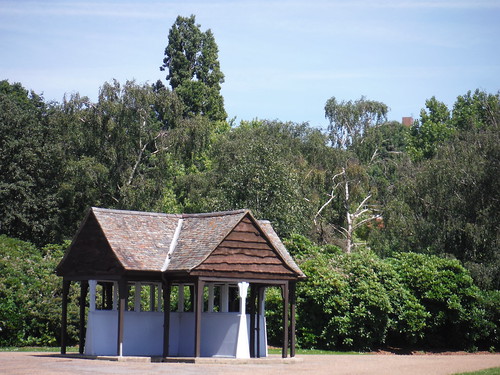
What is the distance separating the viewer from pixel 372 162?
262ft

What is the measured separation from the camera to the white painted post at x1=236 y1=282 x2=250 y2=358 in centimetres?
3030

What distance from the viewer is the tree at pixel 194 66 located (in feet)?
269

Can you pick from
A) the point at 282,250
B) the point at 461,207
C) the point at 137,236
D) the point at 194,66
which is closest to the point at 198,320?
the point at 137,236

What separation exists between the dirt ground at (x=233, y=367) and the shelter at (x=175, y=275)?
1593mm

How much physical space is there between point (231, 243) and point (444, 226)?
26789 mm

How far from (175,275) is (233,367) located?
434 centimetres

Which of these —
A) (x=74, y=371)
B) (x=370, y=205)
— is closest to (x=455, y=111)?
(x=370, y=205)

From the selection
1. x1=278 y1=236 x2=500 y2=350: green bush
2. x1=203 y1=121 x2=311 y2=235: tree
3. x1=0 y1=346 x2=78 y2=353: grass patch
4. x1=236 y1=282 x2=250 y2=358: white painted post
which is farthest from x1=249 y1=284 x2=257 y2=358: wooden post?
x1=203 y1=121 x2=311 y2=235: tree

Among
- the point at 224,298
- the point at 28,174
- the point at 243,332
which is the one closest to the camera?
the point at 243,332

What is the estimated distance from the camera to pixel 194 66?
83.7m

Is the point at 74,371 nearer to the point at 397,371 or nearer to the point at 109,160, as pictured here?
the point at 397,371

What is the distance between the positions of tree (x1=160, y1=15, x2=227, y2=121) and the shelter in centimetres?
5045

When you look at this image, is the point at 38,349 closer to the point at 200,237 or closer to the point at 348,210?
the point at 200,237

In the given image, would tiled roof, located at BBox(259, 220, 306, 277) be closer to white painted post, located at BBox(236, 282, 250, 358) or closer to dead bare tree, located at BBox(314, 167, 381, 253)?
white painted post, located at BBox(236, 282, 250, 358)
